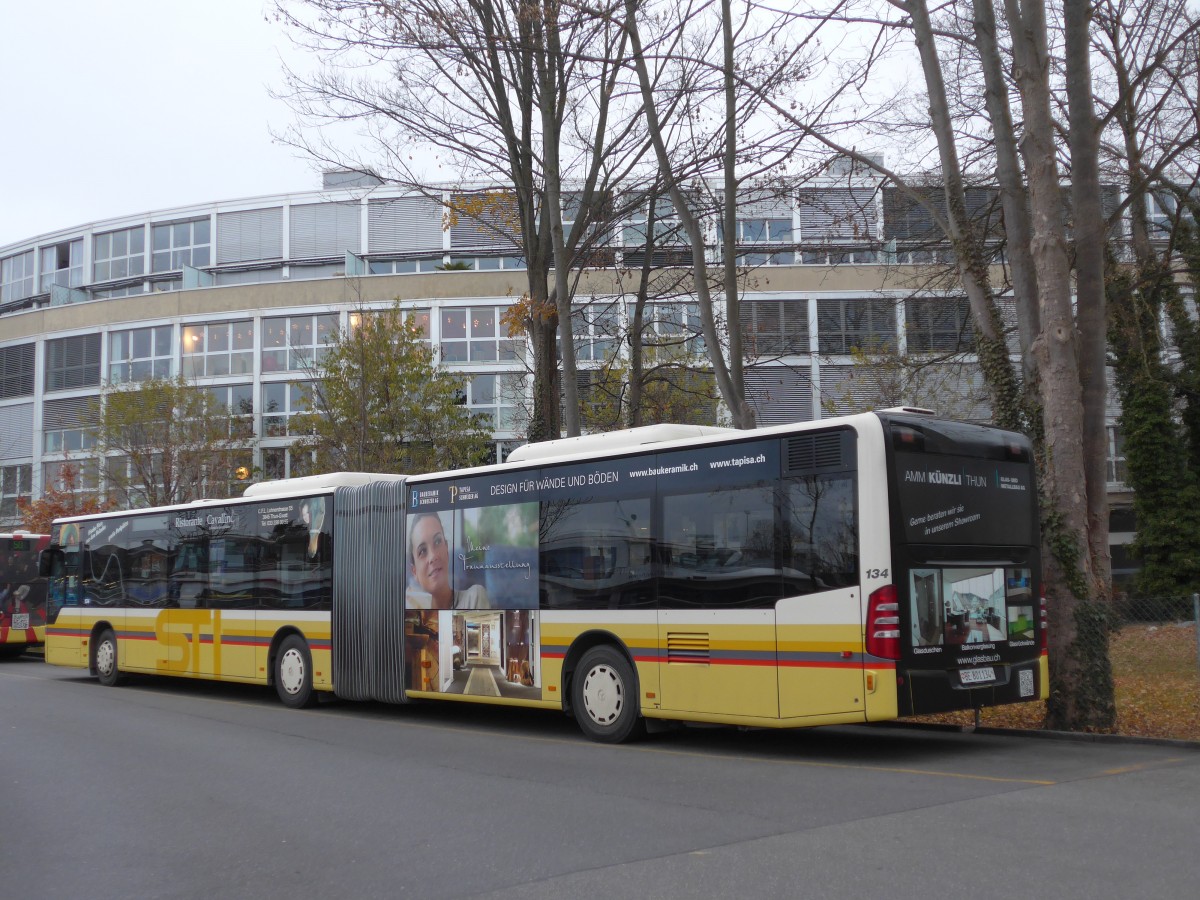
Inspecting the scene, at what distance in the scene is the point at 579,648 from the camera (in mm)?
12344

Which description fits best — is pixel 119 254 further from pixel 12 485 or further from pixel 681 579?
pixel 681 579

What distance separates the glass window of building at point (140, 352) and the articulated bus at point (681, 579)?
32.6 metres

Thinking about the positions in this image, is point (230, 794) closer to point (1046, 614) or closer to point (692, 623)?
point (692, 623)

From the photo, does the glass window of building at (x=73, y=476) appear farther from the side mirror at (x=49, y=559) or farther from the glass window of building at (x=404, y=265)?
the side mirror at (x=49, y=559)

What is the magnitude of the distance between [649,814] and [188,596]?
41.4ft

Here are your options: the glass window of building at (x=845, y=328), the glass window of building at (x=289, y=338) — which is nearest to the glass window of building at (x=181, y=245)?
the glass window of building at (x=289, y=338)

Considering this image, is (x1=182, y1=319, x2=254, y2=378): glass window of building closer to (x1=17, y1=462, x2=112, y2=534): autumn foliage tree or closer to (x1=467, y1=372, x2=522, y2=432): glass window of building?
(x1=17, y1=462, x2=112, y2=534): autumn foliage tree

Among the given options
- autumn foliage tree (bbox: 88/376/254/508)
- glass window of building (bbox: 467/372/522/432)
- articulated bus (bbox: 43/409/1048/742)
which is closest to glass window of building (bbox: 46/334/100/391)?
autumn foliage tree (bbox: 88/376/254/508)

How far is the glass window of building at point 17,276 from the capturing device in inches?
2181

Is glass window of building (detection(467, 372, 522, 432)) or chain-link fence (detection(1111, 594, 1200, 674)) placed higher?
glass window of building (detection(467, 372, 522, 432))

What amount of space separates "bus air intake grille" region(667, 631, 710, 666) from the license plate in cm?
224

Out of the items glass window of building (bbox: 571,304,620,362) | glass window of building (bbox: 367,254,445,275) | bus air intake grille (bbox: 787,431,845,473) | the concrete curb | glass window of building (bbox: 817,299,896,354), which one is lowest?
the concrete curb

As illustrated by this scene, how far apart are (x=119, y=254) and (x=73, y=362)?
5.63m

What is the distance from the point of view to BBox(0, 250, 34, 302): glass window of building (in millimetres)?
55406
